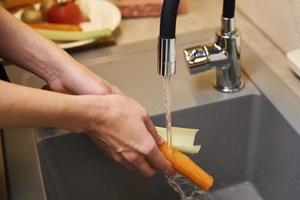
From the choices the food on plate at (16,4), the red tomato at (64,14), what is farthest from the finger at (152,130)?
the food on plate at (16,4)

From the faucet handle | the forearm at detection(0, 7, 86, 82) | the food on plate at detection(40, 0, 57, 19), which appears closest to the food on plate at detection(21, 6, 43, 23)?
the food on plate at detection(40, 0, 57, 19)

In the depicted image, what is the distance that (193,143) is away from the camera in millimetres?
764

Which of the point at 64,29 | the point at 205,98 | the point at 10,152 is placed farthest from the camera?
the point at 64,29

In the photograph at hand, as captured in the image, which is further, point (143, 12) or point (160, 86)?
point (143, 12)

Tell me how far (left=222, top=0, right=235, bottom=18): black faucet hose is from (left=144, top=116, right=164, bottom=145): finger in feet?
0.73

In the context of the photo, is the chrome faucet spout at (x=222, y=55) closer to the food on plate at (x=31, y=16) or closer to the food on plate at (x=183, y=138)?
the food on plate at (x=183, y=138)

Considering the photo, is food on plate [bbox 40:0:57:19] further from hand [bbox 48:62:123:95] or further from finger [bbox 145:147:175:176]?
finger [bbox 145:147:175:176]

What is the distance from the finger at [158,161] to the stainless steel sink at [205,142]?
0.12 meters

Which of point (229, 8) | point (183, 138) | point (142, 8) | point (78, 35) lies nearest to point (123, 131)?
point (183, 138)

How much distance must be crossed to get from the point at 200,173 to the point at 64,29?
0.46 m

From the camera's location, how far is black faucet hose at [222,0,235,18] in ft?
2.39

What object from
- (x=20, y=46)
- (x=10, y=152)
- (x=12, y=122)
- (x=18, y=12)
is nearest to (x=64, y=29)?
(x=18, y=12)

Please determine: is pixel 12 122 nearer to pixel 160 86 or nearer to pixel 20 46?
pixel 20 46

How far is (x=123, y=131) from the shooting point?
24.5 inches
